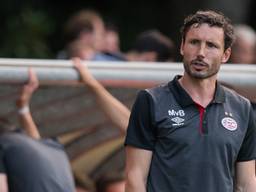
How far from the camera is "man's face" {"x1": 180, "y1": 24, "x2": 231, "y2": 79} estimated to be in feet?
23.7

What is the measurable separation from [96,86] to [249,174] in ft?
4.99

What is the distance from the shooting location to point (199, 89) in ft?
24.2

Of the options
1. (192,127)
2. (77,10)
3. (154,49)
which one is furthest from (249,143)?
(77,10)

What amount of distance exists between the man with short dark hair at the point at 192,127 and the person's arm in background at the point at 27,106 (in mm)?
1489

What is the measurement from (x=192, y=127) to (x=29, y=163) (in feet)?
5.83

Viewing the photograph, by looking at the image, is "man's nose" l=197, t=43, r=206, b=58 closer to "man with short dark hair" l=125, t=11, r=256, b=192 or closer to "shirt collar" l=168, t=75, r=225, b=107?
"man with short dark hair" l=125, t=11, r=256, b=192

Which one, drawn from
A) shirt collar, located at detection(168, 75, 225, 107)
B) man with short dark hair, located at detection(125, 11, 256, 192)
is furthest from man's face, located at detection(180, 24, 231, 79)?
shirt collar, located at detection(168, 75, 225, 107)

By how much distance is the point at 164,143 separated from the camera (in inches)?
286

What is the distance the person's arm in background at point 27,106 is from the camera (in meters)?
8.73

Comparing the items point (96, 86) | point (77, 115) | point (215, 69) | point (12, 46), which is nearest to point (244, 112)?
point (215, 69)

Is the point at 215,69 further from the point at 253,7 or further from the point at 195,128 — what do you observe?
the point at 253,7

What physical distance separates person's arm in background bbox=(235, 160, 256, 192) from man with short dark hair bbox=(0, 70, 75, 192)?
61.6 inches

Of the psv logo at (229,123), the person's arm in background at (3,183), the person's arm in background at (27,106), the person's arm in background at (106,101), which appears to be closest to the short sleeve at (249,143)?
the psv logo at (229,123)

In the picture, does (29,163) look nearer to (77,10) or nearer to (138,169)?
(138,169)
